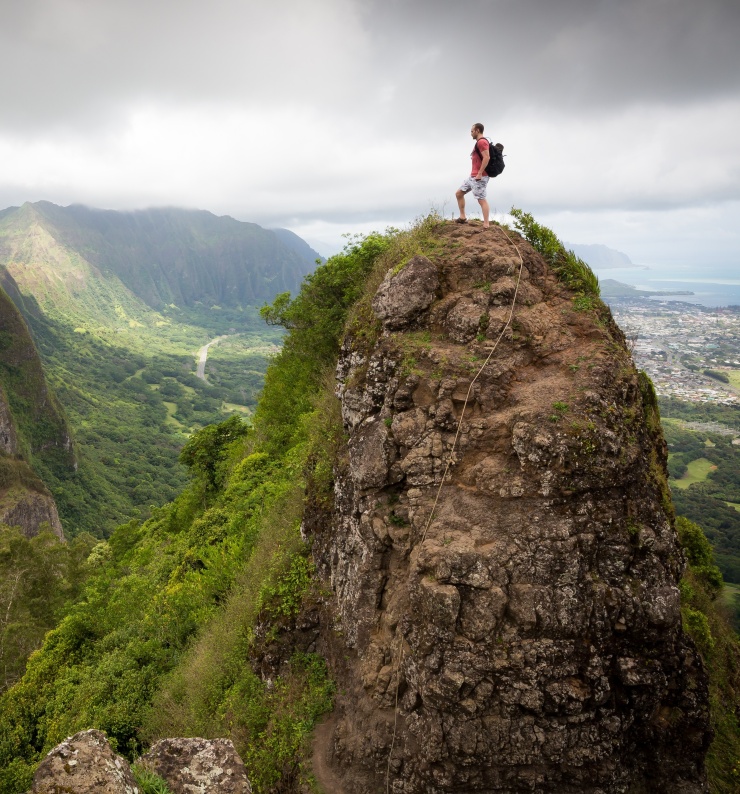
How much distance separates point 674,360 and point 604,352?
9243 cm

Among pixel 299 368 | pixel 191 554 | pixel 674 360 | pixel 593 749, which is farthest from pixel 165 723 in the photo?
pixel 674 360

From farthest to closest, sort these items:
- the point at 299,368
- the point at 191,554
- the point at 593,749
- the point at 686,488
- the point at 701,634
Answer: the point at 686,488 → the point at 299,368 → the point at 191,554 → the point at 701,634 → the point at 593,749

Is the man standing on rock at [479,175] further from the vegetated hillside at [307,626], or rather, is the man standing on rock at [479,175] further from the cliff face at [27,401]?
the cliff face at [27,401]

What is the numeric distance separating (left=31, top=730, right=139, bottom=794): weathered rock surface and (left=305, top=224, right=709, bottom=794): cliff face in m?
4.92

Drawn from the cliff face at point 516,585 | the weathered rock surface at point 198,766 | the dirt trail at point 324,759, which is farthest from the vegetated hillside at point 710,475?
the weathered rock surface at point 198,766

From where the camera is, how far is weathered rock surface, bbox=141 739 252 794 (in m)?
6.32

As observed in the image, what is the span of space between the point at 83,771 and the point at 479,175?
1341 cm

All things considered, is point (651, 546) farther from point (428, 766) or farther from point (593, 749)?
point (428, 766)

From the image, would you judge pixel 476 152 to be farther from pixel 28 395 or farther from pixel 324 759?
pixel 28 395

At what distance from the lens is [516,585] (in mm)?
8516

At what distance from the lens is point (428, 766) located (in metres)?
8.57

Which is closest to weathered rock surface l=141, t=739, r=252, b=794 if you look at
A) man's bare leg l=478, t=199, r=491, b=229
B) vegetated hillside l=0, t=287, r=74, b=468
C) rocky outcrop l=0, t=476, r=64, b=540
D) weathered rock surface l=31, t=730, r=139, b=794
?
weathered rock surface l=31, t=730, r=139, b=794

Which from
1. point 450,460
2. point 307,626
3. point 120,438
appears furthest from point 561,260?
point 120,438

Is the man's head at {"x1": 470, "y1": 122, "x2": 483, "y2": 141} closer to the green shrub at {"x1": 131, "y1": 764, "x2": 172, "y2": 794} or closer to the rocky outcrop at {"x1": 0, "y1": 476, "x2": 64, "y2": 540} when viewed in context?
the green shrub at {"x1": 131, "y1": 764, "x2": 172, "y2": 794}
